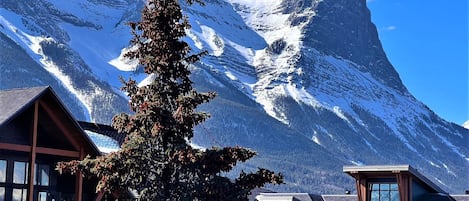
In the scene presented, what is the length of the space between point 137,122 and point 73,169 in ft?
6.22

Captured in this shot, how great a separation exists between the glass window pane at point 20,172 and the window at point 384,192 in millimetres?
23287

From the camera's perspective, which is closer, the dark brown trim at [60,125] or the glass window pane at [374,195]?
the dark brown trim at [60,125]

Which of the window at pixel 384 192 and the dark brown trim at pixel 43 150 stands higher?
the window at pixel 384 192

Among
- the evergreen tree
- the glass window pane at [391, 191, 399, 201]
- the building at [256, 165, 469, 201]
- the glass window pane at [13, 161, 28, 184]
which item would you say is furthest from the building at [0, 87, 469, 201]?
the glass window pane at [391, 191, 399, 201]

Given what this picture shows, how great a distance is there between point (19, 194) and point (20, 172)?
645 millimetres

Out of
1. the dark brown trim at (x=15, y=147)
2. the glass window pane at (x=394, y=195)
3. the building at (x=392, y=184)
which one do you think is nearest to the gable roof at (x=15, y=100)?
the dark brown trim at (x=15, y=147)

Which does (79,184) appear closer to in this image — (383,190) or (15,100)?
(15,100)

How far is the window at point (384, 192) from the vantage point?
46844mm

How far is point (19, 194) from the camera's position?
2798 centimetres

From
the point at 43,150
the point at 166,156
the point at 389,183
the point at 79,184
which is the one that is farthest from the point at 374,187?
the point at 166,156

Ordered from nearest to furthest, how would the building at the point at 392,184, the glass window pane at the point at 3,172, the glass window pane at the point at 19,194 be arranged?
1. the glass window pane at the point at 3,172
2. the glass window pane at the point at 19,194
3. the building at the point at 392,184

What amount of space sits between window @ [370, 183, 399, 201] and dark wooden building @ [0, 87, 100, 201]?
2048 cm

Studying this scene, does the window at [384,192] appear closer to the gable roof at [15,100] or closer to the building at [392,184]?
the building at [392,184]

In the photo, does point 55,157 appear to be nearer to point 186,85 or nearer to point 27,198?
→ point 27,198
